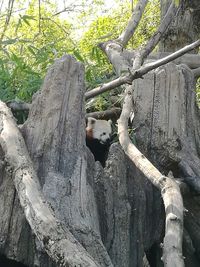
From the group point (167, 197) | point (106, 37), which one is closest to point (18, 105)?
point (167, 197)

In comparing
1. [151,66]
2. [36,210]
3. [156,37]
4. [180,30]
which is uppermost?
[180,30]

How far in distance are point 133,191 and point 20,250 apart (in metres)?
0.87

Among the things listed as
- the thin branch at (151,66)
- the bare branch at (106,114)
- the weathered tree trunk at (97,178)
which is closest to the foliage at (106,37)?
the bare branch at (106,114)

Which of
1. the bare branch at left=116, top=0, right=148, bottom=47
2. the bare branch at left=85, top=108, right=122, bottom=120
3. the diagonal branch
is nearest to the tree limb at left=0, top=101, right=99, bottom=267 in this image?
the diagonal branch

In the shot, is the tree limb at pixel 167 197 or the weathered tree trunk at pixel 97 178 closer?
the tree limb at pixel 167 197

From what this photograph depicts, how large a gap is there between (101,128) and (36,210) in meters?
2.06

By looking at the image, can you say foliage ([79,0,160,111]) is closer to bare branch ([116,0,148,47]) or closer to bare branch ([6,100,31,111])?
bare branch ([116,0,148,47])

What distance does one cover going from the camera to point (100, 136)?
440cm

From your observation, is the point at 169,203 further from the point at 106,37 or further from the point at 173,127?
the point at 106,37

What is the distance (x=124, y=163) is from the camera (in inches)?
130

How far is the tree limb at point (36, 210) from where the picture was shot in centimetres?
209

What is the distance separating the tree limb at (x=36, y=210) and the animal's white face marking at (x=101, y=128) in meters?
1.30

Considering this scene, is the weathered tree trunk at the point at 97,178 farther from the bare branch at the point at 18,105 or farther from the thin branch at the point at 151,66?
the bare branch at the point at 18,105

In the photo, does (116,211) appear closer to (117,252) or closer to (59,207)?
(117,252)
